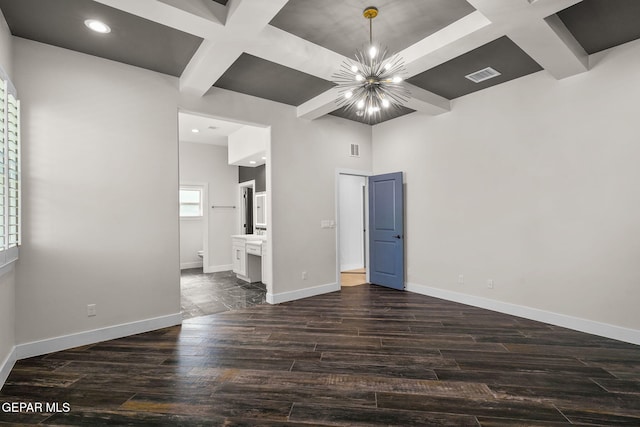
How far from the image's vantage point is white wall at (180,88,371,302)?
444 cm

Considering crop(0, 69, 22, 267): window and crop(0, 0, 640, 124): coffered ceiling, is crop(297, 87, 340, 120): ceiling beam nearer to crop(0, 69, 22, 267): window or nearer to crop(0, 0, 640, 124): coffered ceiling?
crop(0, 0, 640, 124): coffered ceiling

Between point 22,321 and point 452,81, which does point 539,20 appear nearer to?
point 452,81

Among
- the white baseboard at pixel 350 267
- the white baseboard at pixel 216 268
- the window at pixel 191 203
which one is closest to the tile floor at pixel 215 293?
the white baseboard at pixel 216 268

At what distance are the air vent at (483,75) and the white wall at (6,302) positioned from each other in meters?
4.66

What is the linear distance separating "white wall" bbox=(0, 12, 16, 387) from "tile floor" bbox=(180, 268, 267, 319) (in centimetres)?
162

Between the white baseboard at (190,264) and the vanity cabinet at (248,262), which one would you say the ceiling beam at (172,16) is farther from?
the white baseboard at (190,264)

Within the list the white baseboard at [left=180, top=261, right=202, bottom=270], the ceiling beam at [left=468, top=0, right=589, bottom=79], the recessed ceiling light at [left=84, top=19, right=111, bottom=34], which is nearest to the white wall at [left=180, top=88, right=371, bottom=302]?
the recessed ceiling light at [left=84, top=19, right=111, bottom=34]

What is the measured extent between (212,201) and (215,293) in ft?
9.55

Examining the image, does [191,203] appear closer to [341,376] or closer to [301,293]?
[301,293]

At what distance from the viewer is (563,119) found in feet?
11.7

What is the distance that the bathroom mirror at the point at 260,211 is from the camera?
22.8 ft

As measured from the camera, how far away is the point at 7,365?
2.54 meters

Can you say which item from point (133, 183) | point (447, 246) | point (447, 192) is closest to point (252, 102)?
point (133, 183)

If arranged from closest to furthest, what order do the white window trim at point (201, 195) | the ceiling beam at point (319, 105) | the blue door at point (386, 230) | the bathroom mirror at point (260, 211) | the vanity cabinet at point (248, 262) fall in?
the ceiling beam at point (319, 105), the blue door at point (386, 230), the vanity cabinet at point (248, 262), the bathroom mirror at point (260, 211), the white window trim at point (201, 195)
